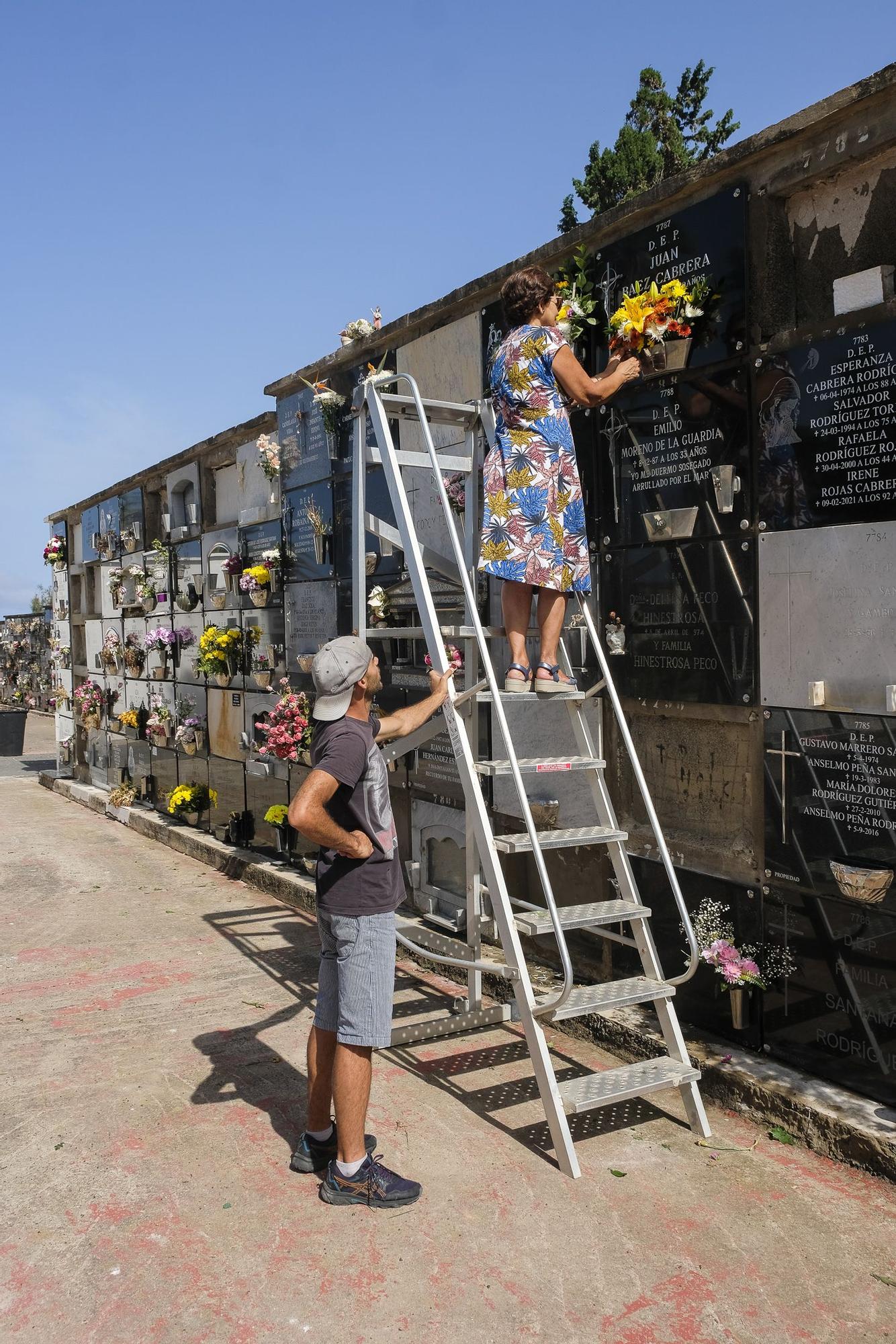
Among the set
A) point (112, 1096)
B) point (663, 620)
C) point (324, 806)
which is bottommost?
point (112, 1096)

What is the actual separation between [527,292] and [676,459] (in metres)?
0.89

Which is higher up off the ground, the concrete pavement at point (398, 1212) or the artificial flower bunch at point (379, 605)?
the artificial flower bunch at point (379, 605)

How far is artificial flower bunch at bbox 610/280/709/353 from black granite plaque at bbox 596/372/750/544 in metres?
0.21

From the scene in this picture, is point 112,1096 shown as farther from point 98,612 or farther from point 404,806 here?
point 98,612

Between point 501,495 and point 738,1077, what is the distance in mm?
2343

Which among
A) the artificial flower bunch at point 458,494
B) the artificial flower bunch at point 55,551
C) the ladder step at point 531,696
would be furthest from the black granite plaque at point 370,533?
the artificial flower bunch at point 55,551

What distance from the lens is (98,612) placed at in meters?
13.6

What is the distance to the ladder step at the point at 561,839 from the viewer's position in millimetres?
3891

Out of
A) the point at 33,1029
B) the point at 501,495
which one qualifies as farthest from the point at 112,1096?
the point at 501,495

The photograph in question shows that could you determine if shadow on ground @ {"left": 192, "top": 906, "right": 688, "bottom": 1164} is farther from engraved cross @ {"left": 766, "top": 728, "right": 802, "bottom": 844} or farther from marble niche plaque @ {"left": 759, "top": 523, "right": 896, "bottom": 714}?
marble niche plaque @ {"left": 759, "top": 523, "right": 896, "bottom": 714}

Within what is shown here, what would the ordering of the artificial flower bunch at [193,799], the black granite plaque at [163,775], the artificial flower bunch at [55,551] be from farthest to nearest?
the artificial flower bunch at [55,551] → the black granite plaque at [163,775] → the artificial flower bunch at [193,799]

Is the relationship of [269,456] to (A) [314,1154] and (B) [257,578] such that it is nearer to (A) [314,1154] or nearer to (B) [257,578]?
(B) [257,578]

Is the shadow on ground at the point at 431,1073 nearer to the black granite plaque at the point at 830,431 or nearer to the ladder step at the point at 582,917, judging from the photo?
the ladder step at the point at 582,917

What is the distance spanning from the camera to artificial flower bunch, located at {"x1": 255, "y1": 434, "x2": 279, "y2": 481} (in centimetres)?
843
